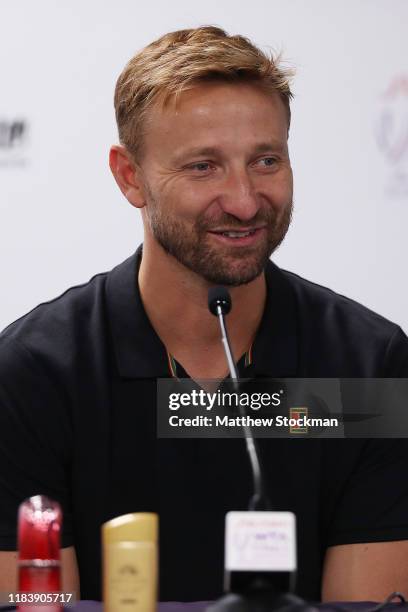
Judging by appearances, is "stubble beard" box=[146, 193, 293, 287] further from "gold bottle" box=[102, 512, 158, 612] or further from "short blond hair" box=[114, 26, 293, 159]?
"gold bottle" box=[102, 512, 158, 612]

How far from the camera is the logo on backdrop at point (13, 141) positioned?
2357mm

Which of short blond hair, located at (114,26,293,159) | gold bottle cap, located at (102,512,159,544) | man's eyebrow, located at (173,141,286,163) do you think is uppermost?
short blond hair, located at (114,26,293,159)

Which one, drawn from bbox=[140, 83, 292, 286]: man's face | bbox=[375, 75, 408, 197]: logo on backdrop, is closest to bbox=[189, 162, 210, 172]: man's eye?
bbox=[140, 83, 292, 286]: man's face

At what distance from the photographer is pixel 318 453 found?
5.96 feet

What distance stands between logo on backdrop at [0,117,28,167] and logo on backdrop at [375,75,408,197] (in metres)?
0.75

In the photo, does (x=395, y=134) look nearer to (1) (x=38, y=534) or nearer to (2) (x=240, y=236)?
(2) (x=240, y=236)

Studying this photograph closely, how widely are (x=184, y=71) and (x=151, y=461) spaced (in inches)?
23.9

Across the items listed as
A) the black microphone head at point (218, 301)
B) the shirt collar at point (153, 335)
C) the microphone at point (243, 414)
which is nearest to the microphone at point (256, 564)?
the microphone at point (243, 414)

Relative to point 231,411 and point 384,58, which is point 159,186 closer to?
point 231,411

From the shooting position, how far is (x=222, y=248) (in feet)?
5.88

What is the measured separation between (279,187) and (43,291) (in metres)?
0.77

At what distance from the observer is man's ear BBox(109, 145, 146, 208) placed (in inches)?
76.5

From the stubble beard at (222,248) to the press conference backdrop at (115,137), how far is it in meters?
0.60

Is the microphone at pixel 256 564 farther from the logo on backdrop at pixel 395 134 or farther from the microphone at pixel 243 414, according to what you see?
the logo on backdrop at pixel 395 134
